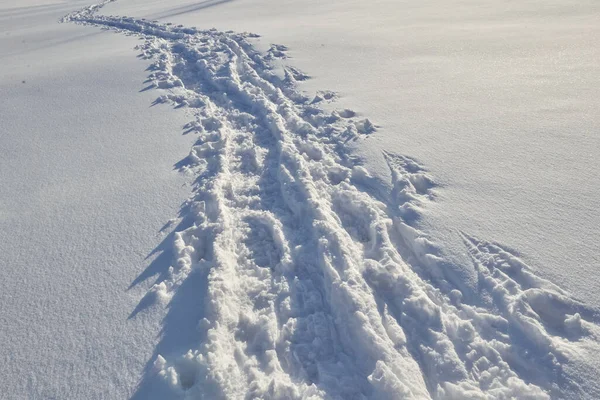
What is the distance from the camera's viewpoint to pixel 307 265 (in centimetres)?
287

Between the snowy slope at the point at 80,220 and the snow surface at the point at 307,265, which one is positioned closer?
the snow surface at the point at 307,265

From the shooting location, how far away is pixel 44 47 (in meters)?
8.47

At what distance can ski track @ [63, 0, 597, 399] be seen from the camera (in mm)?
2172

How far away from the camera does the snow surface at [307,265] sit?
2.21m

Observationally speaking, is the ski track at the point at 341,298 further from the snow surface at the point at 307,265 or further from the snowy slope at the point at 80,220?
the snowy slope at the point at 80,220

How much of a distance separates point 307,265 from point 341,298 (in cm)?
39

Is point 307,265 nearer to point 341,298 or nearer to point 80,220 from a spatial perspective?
point 341,298

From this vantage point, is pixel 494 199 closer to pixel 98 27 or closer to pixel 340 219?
pixel 340 219

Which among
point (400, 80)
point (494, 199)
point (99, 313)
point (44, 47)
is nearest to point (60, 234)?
point (99, 313)

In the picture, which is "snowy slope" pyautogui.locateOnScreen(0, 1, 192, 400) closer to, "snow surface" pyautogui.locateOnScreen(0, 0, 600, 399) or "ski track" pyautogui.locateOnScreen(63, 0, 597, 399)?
"snow surface" pyautogui.locateOnScreen(0, 0, 600, 399)

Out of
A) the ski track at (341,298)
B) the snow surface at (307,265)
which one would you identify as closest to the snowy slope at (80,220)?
the snow surface at (307,265)

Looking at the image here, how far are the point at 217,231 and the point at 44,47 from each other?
24.0 ft

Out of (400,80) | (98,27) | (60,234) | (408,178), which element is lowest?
(60,234)

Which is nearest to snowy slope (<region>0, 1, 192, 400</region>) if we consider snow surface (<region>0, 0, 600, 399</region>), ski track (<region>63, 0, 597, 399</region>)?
snow surface (<region>0, 0, 600, 399</region>)
